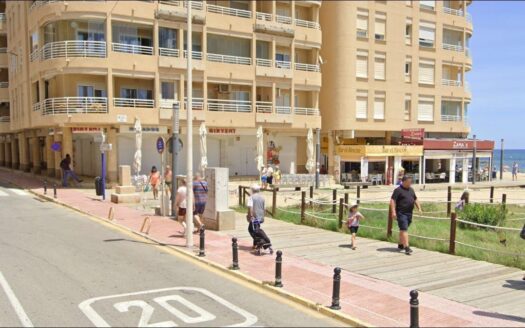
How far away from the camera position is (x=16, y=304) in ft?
27.1

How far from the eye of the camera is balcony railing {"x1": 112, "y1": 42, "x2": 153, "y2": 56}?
31534mm

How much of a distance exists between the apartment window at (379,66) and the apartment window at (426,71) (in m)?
4.22

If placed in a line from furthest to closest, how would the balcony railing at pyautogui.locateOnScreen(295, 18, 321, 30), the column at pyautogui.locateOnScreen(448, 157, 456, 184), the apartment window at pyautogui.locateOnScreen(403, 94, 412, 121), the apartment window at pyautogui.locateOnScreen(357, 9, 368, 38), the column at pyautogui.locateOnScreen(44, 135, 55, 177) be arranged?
the column at pyautogui.locateOnScreen(448, 157, 456, 184) → the apartment window at pyautogui.locateOnScreen(403, 94, 412, 121) → the apartment window at pyautogui.locateOnScreen(357, 9, 368, 38) → the balcony railing at pyautogui.locateOnScreen(295, 18, 321, 30) → the column at pyautogui.locateOnScreen(44, 135, 55, 177)

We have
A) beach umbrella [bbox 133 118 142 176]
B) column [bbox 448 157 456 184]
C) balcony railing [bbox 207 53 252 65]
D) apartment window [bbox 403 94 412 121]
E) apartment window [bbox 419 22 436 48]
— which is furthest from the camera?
apartment window [bbox 419 22 436 48]

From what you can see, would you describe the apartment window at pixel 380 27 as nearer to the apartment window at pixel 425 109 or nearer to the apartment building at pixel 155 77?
the apartment building at pixel 155 77

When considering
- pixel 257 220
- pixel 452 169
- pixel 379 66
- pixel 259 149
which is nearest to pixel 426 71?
pixel 379 66

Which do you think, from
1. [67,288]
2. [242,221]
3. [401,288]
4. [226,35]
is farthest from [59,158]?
[401,288]

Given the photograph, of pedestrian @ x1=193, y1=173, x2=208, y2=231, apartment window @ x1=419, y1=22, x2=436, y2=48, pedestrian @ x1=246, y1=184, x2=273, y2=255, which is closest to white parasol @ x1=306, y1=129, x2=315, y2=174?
apartment window @ x1=419, y1=22, x2=436, y2=48

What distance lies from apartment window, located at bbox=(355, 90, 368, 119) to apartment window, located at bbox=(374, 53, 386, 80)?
1974 millimetres

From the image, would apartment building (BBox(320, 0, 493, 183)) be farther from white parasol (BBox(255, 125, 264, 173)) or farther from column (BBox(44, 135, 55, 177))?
column (BBox(44, 135, 55, 177))

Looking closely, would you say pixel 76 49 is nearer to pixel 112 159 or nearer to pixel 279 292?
pixel 112 159

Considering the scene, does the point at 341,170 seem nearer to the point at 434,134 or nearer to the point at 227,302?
the point at 434,134

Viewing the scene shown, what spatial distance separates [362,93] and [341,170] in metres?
6.66

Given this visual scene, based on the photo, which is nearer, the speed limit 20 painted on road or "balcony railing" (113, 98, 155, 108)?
the speed limit 20 painted on road
